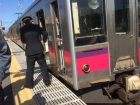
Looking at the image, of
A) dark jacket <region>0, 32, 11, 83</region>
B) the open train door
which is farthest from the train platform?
dark jacket <region>0, 32, 11, 83</region>

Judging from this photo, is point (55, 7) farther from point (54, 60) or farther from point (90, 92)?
point (90, 92)

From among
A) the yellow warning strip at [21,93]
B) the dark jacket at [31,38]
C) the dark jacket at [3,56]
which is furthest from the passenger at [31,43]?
the dark jacket at [3,56]

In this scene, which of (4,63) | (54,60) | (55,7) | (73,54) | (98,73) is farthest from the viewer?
(54,60)

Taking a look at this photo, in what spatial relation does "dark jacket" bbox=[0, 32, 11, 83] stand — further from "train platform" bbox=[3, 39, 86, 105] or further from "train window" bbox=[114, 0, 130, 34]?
"train window" bbox=[114, 0, 130, 34]

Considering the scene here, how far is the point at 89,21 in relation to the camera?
2.87 m

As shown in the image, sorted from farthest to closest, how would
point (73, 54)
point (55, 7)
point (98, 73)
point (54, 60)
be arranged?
point (54, 60) < point (55, 7) < point (98, 73) < point (73, 54)

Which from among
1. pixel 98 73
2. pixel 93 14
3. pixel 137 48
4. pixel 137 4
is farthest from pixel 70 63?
pixel 137 4

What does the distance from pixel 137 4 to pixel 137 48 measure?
2.97 feet

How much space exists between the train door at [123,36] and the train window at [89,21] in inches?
7.7

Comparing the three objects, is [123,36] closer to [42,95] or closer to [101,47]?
[101,47]

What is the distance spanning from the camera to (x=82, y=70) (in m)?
2.85

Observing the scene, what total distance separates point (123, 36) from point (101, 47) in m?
0.56

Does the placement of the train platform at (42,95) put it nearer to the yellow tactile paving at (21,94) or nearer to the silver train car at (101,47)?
the yellow tactile paving at (21,94)

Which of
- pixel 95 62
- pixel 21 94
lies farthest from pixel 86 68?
pixel 21 94
